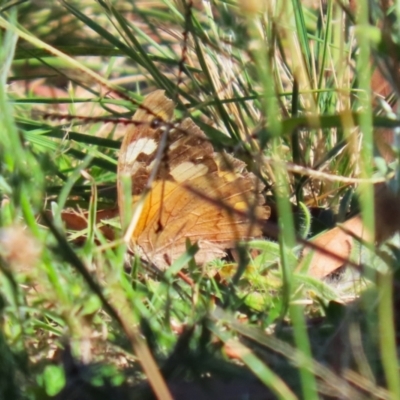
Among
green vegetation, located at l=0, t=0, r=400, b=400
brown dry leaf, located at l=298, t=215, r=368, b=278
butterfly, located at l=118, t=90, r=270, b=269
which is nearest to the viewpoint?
green vegetation, located at l=0, t=0, r=400, b=400

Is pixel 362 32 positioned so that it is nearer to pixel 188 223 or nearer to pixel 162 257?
pixel 162 257

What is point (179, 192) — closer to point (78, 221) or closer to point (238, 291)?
point (78, 221)

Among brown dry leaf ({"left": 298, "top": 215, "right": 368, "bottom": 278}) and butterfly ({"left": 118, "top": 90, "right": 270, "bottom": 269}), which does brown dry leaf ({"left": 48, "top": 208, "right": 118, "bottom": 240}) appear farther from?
brown dry leaf ({"left": 298, "top": 215, "right": 368, "bottom": 278})

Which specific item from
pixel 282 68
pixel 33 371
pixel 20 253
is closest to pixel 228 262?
pixel 282 68

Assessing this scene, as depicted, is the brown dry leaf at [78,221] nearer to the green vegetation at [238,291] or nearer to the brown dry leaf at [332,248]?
the green vegetation at [238,291]

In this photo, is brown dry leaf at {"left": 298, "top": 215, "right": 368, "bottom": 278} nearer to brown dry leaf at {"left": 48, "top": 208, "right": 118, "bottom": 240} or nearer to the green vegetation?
the green vegetation

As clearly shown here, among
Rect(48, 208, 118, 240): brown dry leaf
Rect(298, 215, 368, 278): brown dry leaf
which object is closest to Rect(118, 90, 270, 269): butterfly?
Rect(48, 208, 118, 240): brown dry leaf

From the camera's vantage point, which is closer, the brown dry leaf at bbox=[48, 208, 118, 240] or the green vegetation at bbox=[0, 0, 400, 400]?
the green vegetation at bbox=[0, 0, 400, 400]

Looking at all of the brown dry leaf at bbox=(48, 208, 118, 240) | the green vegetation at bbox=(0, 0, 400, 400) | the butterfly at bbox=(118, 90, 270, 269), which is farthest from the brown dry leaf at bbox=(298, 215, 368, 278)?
the brown dry leaf at bbox=(48, 208, 118, 240)

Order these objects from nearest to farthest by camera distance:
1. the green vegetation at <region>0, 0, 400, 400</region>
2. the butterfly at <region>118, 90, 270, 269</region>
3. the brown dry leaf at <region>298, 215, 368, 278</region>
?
the green vegetation at <region>0, 0, 400, 400</region> → the brown dry leaf at <region>298, 215, 368, 278</region> → the butterfly at <region>118, 90, 270, 269</region>
